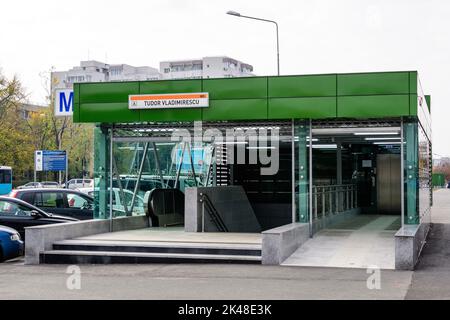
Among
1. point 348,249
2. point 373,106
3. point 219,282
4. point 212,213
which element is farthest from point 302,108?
point 219,282

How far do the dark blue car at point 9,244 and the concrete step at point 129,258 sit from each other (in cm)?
83

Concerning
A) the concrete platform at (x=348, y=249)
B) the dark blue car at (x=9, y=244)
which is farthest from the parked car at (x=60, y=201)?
the concrete platform at (x=348, y=249)

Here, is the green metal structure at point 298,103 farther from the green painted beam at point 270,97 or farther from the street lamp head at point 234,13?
the street lamp head at point 234,13

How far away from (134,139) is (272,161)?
9887 millimetres

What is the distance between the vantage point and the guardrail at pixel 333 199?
57.8 feet

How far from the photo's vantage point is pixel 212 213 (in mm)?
19375

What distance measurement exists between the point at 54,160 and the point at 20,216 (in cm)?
1548

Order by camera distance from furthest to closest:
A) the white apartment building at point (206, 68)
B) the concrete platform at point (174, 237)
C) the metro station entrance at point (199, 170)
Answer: the white apartment building at point (206, 68) → the metro station entrance at point (199, 170) → the concrete platform at point (174, 237)

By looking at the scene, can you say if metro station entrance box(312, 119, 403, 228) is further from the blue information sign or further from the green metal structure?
the blue information sign

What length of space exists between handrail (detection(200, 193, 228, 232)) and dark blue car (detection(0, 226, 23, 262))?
5.28m

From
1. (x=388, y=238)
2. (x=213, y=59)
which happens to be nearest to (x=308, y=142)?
(x=388, y=238)

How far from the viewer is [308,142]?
1686 centimetres
